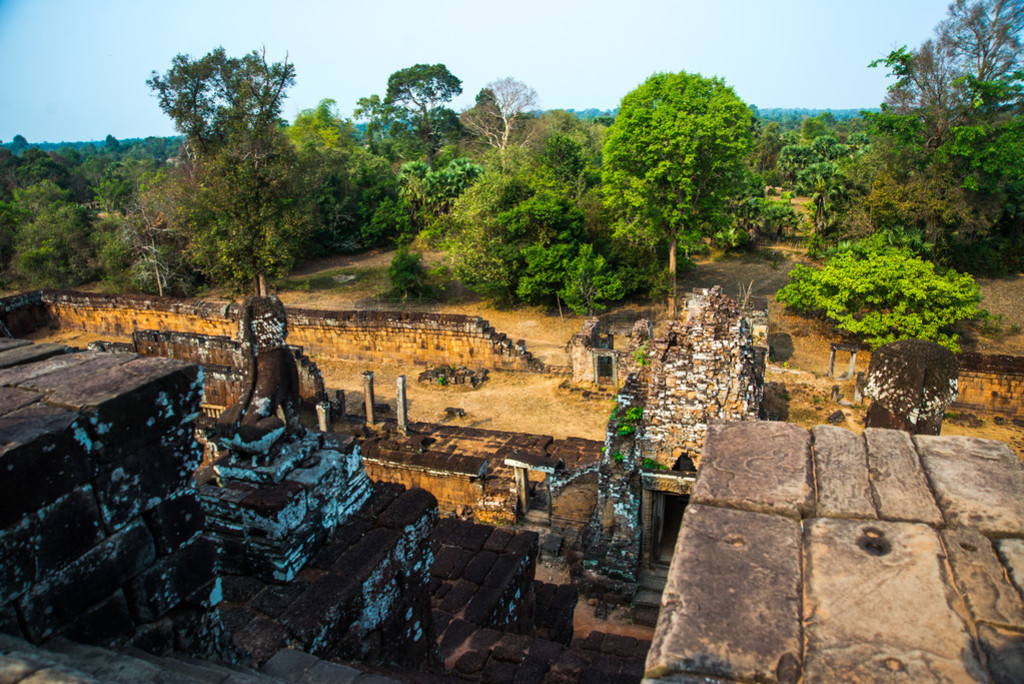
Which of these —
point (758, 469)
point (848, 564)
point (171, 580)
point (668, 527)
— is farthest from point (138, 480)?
point (668, 527)

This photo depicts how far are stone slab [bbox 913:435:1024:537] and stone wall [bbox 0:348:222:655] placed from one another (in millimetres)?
3059

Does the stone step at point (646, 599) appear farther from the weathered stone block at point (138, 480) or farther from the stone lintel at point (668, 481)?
the weathered stone block at point (138, 480)

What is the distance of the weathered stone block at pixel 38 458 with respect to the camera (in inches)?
82.6

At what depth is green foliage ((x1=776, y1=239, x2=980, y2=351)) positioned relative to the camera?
16672mm

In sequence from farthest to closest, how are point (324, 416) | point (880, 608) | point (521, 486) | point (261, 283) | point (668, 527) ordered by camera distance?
point (261, 283) → point (324, 416) → point (521, 486) → point (668, 527) → point (880, 608)

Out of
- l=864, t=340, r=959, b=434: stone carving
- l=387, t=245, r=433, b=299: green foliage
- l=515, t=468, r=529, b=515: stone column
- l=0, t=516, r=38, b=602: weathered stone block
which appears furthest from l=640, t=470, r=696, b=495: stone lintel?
l=387, t=245, r=433, b=299: green foliage

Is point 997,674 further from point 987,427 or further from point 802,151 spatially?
point 802,151

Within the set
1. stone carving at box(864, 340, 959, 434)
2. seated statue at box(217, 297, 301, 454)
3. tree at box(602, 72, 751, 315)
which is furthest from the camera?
tree at box(602, 72, 751, 315)

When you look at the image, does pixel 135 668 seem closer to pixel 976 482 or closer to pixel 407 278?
pixel 976 482

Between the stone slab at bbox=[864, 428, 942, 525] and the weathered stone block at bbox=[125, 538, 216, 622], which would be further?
the weathered stone block at bbox=[125, 538, 216, 622]

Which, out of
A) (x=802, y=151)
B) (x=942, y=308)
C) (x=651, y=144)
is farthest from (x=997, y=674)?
(x=802, y=151)

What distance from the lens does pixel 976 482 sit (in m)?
2.41

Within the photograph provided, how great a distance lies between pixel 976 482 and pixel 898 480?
278mm

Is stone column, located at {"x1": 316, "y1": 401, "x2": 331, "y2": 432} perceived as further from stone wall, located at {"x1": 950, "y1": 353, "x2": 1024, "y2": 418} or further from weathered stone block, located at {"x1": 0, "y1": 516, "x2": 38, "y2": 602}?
stone wall, located at {"x1": 950, "y1": 353, "x2": 1024, "y2": 418}
